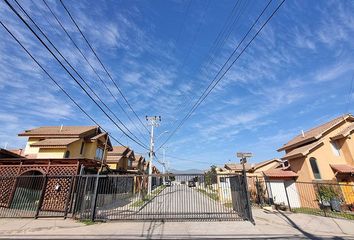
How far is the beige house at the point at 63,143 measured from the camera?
21344 millimetres

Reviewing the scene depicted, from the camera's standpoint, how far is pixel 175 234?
855 cm

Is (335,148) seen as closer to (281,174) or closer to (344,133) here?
(344,133)

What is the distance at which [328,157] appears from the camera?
20.3 metres

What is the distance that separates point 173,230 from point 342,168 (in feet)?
59.5

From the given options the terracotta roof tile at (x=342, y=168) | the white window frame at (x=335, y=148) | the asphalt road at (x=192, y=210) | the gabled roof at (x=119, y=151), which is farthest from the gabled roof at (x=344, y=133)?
the gabled roof at (x=119, y=151)

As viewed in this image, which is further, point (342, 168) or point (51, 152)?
point (51, 152)

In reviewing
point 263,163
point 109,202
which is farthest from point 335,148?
point 109,202

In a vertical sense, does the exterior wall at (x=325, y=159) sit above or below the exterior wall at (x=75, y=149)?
below

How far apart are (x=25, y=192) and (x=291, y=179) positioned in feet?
73.1

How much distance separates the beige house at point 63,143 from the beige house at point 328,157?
19226mm

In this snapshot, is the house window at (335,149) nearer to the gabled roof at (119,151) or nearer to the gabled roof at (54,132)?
the gabled roof at (54,132)

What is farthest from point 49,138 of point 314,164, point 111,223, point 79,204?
point 314,164

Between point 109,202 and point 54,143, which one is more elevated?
point 54,143

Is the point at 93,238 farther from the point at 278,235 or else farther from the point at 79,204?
the point at 278,235
